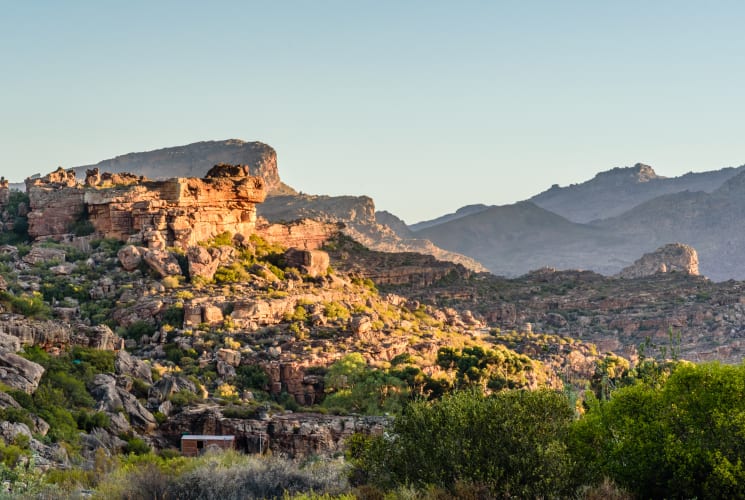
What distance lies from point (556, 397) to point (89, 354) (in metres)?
17.3

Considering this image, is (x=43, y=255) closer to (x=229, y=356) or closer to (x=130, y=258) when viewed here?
(x=130, y=258)

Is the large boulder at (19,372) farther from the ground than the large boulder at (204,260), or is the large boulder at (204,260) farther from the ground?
the large boulder at (204,260)

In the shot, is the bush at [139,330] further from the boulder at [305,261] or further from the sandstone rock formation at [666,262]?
the sandstone rock formation at [666,262]

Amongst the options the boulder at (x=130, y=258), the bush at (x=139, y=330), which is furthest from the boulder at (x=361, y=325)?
the boulder at (x=130, y=258)

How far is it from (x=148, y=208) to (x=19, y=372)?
1000 inches

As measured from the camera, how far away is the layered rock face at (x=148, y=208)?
168 ft

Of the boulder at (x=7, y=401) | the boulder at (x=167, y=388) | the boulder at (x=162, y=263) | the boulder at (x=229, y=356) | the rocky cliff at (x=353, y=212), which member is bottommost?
the boulder at (x=167, y=388)

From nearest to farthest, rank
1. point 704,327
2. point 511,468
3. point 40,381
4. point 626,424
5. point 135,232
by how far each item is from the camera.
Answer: point 511,468
point 626,424
point 40,381
point 135,232
point 704,327

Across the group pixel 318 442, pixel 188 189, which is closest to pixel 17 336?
pixel 318 442

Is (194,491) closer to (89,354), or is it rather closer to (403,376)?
(89,354)

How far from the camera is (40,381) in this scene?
27688 mm

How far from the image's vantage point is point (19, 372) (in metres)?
27.1

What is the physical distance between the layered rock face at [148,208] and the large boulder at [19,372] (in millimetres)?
22000

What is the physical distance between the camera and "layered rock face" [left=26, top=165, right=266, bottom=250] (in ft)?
168
